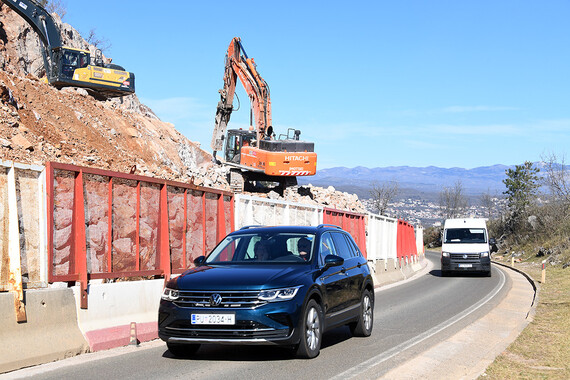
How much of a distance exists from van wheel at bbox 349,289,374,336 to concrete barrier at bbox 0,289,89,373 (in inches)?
165

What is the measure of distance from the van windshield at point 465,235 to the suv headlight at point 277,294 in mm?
23387

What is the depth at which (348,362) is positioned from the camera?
9.11 m

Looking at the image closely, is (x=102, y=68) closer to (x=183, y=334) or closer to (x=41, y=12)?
(x=41, y=12)

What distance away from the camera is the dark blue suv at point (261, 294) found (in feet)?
27.9

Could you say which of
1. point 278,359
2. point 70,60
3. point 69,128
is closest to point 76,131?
point 69,128

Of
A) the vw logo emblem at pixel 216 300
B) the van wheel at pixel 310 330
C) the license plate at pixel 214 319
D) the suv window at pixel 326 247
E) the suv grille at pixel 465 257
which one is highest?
the suv window at pixel 326 247

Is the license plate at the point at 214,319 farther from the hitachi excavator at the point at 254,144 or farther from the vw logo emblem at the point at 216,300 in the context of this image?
the hitachi excavator at the point at 254,144

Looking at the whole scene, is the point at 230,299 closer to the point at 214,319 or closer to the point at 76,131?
the point at 214,319

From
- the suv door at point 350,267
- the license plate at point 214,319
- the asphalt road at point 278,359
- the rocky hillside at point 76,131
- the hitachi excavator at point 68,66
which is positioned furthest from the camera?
the hitachi excavator at point 68,66

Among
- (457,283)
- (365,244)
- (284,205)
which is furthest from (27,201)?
(457,283)

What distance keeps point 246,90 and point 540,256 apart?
21300 mm

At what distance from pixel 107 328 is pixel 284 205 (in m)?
10.1

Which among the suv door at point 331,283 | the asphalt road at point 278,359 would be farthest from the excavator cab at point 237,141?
the suv door at point 331,283

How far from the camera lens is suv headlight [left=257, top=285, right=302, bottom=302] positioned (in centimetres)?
855
